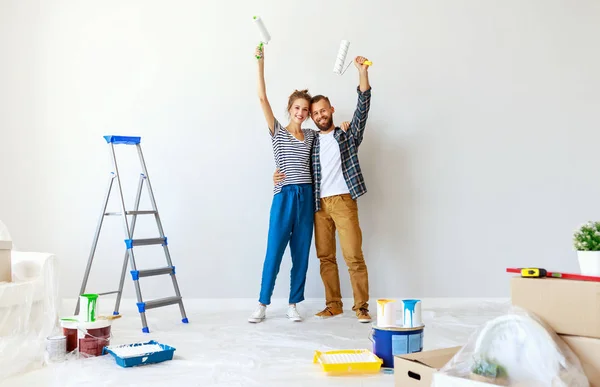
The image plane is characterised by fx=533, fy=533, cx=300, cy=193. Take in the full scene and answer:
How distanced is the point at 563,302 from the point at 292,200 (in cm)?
192

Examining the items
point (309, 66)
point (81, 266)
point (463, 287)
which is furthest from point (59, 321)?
point (463, 287)

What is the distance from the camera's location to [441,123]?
3.59 m

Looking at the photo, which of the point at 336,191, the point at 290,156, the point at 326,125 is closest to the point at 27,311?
the point at 290,156

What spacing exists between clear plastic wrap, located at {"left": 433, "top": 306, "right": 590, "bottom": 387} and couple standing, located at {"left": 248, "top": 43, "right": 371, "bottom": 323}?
5.62 ft

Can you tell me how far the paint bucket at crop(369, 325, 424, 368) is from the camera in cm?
192

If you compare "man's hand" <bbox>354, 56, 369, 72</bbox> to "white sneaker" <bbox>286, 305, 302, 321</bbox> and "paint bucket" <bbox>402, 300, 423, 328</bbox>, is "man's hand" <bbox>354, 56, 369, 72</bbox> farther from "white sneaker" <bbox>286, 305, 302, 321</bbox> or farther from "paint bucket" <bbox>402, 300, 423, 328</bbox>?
"paint bucket" <bbox>402, 300, 423, 328</bbox>

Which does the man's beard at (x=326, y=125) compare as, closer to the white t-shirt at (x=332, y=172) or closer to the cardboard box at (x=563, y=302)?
the white t-shirt at (x=332, y=172)

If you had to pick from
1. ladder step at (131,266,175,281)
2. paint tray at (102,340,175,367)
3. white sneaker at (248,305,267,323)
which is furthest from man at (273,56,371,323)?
paint tray at (102,340,175,367)

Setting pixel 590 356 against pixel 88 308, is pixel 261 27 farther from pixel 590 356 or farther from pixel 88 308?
pixel 590 356

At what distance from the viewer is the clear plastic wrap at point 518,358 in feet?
4.38

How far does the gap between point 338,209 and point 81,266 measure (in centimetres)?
179

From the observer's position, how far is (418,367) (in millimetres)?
1480

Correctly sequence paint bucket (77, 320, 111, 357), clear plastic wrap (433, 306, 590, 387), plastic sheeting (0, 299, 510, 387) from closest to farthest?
clear plastic wrap (433, 306, 590, 387) < plastic sheeting (0, 299, 510, 387) < paint bucket (77, 320, 111, 357)

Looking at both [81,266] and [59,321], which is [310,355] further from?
[81,266]
